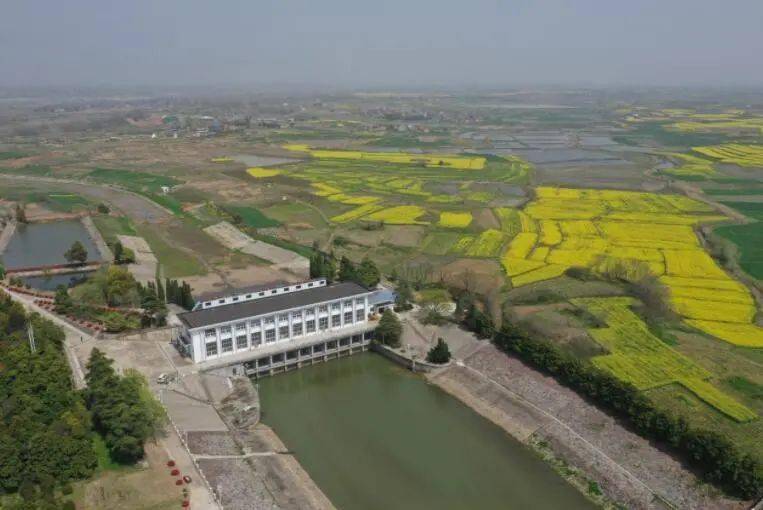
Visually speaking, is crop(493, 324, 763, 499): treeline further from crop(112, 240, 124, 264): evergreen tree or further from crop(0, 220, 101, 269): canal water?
crop(0, 220, 101, 269): canal water

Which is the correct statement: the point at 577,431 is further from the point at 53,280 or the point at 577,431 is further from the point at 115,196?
the point at 115,196

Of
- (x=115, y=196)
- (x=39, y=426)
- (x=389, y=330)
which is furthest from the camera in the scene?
(x=115, y=196)

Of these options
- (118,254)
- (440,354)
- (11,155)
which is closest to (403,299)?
(440,354)

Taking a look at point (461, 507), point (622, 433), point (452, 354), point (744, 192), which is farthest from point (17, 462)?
point (744, 192)

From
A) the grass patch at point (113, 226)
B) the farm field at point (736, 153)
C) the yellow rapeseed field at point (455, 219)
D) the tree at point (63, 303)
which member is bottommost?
the grass patch at point (113, 226)

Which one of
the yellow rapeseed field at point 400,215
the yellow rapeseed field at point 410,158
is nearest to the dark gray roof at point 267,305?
the yellow rapeseed field at point 400,215

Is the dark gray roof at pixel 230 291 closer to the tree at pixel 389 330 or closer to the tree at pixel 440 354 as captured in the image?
the tree at pixel 389 330

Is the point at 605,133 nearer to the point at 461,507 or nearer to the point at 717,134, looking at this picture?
the point at 717,134

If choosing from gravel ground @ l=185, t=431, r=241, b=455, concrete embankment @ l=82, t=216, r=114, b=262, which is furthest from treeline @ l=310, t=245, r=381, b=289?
concrete embankment @ l=82, t=216, r=114, b=262
